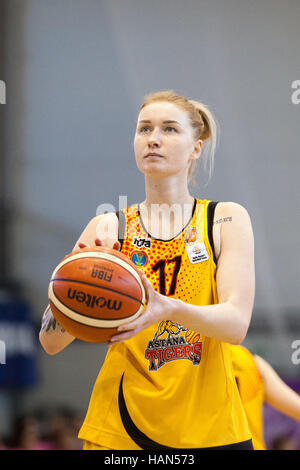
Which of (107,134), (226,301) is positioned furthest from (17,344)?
(226,301)

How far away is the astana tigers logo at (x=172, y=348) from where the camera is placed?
207cm

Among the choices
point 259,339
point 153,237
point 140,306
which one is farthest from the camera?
point 259,339

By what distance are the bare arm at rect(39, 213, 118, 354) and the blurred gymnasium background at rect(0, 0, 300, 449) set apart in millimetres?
5306

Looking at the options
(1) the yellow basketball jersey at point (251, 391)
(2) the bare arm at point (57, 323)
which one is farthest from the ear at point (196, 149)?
(1) the yellow basketball jersey at point (251, 391)

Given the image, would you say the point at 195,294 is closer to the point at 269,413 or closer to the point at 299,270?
the point at 269,413

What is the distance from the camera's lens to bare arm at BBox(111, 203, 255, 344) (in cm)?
172

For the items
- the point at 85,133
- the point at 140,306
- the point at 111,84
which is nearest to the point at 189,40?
the point at 111,84

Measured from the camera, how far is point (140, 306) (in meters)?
1.76

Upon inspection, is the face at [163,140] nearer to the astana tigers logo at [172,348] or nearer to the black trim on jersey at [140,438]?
the astana tigers logo at [172,348]

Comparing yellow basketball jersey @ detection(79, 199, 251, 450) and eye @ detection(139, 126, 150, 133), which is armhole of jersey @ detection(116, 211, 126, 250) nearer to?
yellow basketball jersey @ detection(79, 199, 251, 450)

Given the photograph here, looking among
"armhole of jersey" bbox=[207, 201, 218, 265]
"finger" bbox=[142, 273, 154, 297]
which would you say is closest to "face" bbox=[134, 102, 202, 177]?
"armhole of jersey" bbox=[207, 201, 218, 265]

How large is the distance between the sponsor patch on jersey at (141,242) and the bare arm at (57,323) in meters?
0.08

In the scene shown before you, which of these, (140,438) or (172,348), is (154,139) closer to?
(172,348)

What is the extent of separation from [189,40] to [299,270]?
3342 mm
